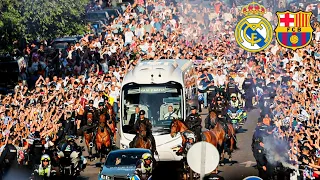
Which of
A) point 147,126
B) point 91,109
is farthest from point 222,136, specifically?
point 91,109

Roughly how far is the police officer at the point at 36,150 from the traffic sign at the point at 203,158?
9060 mm

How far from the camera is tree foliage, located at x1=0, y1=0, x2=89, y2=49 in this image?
97.1ft

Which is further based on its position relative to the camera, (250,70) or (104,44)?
(104,44)

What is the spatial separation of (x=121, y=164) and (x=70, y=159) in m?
2.35

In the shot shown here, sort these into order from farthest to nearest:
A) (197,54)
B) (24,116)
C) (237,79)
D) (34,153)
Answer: (197,54) → (237,79) → (24,116) → (34,153)

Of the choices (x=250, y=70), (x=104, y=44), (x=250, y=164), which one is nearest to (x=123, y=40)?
(x=104, y=44)

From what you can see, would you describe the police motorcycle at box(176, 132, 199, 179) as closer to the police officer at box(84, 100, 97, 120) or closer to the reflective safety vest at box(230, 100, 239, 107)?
the police officer at box(84, 100, 97, 120)

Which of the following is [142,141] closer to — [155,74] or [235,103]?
[155,74]

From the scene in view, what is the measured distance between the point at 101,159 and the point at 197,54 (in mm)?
12194

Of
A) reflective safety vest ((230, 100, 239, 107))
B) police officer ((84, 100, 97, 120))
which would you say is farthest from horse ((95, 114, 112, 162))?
reflective safety vest ((230, 100, 239, 107))

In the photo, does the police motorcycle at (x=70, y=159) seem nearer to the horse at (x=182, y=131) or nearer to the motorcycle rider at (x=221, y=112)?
the horse at (x=182, y=131)

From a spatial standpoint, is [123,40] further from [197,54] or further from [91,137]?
[91,137]

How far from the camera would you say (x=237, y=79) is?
35.2 meters

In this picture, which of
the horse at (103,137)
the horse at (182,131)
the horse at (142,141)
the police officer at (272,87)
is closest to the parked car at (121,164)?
the horse at (142,141)
